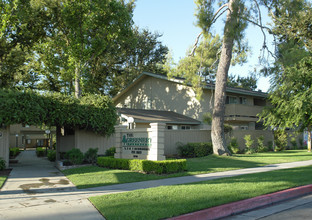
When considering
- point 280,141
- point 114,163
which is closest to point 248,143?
point 280,141

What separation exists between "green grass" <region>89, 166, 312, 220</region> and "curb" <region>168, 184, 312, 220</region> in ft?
0.69

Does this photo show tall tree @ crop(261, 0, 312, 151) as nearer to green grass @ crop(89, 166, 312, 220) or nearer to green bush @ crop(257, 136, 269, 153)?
green bush @ crop(257, 136, 269, 153)

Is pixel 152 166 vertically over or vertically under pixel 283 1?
under

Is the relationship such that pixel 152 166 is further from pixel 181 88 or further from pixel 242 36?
pixel 181 88

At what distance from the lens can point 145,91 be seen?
33719 mm

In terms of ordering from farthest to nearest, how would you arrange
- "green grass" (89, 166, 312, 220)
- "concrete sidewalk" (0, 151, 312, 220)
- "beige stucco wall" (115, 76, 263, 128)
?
1. "beige stucco wall" (115, 76, 263, 128)
2. "concrete sidewalk" (0, 151, 312, 220)
3. "green grass" (89, 166, 312, 220)

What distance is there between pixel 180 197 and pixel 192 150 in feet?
46.9

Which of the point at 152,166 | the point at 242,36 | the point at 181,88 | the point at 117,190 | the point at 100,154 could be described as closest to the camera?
the point at 117,190

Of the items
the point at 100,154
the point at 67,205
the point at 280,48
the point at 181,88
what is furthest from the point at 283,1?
the point at 67,205

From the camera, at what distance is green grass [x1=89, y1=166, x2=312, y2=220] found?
6684mm

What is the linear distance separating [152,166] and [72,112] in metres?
6.96

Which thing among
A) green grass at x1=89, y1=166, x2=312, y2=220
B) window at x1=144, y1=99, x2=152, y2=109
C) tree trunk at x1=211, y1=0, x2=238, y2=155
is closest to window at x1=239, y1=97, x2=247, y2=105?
window at x1=144, y1=99, x2=152, y2=109

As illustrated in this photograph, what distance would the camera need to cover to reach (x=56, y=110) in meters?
17.0

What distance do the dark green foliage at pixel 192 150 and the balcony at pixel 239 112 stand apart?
691 centimetres
